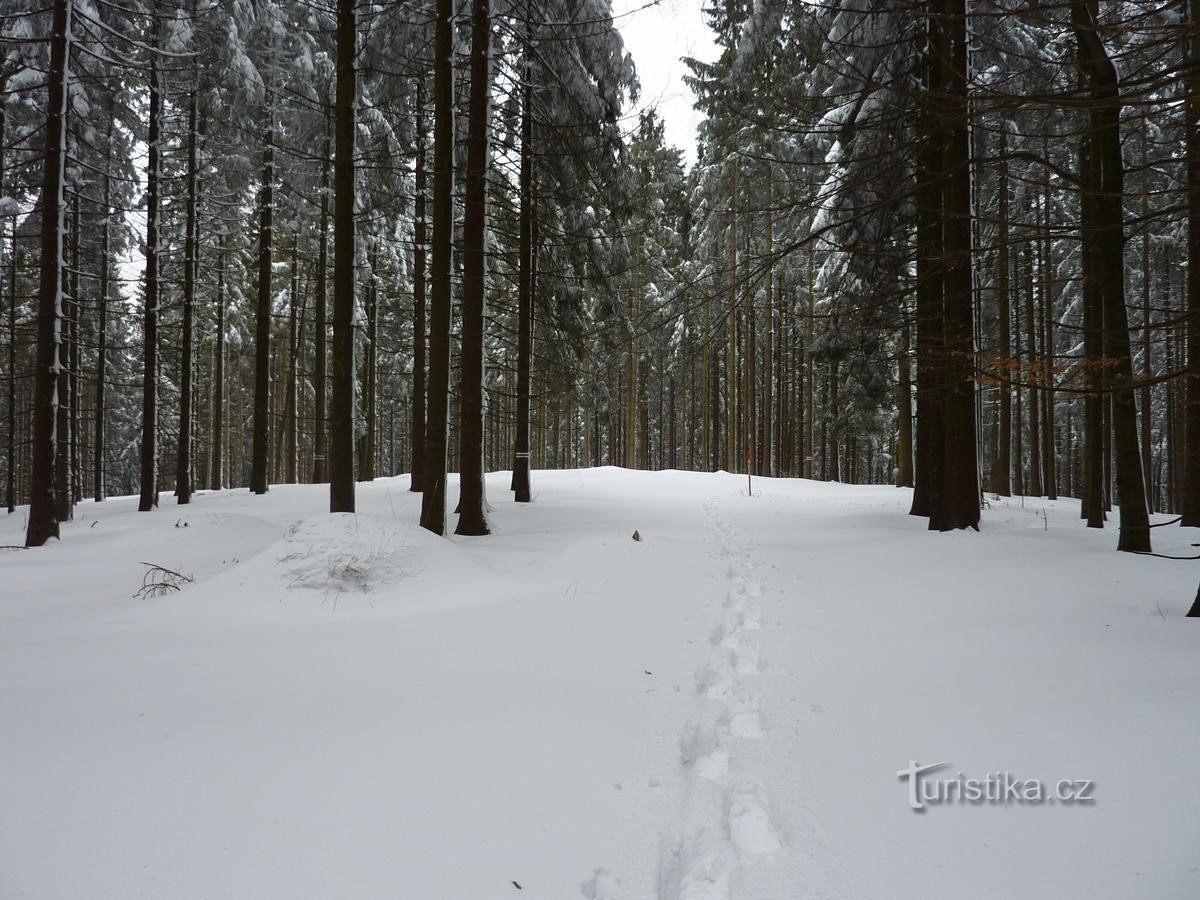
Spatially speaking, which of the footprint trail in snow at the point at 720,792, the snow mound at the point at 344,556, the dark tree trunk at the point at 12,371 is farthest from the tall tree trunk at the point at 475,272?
the dark tree trunk at the point at 12,371

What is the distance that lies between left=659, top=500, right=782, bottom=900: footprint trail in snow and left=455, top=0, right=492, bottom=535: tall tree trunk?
5243 millimetres

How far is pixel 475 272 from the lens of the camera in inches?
324

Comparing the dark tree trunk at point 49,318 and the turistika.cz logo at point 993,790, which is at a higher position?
the dark tree trunk at point 49,318

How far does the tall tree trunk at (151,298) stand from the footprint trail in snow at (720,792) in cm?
1462

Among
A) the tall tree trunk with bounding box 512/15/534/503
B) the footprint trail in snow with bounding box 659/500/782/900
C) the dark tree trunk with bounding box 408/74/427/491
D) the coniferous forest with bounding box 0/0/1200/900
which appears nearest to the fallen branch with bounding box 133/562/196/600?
the coniferous forest with bounding box 0/0/1200/900

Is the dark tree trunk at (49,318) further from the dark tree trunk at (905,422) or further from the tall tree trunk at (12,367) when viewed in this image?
the dark tree trunk at (905,422)

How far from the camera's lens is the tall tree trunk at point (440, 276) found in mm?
7594

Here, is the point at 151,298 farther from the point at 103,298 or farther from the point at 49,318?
the point at 49,318

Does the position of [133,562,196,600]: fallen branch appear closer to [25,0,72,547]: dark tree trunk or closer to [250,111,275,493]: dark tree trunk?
[25,0,72,547]: dark tree trunk

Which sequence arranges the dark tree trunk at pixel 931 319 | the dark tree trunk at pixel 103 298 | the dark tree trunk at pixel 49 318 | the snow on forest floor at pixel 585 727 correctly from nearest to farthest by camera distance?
the snow on forest floor at pixel 585 727
the dark tree trunk at pixel 931 319
the dark tree trunk at pixel 49 318
the dark tree trunk at pixel 103 298

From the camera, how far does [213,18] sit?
1354cm

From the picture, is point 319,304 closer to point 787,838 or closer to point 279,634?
point 279,634

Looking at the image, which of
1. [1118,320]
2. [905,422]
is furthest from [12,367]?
[905,422]

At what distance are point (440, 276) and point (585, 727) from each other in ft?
21.0
